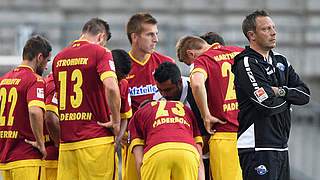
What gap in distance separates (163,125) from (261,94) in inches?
37.9

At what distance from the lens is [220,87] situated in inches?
234

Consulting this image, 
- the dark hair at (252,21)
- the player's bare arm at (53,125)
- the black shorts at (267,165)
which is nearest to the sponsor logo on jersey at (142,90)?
the player's bare arm at (53,125)

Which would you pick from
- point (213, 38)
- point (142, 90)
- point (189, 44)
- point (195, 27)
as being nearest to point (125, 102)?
point (142, 90)

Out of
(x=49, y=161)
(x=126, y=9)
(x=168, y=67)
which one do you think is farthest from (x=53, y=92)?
(x=126, y=9)

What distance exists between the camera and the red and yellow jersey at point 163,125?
5.24m

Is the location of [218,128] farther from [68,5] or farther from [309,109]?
[68,5]

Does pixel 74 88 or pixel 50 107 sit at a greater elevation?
pixel 74 88

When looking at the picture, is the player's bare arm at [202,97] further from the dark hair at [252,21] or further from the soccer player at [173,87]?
the dark hair at [252,21]

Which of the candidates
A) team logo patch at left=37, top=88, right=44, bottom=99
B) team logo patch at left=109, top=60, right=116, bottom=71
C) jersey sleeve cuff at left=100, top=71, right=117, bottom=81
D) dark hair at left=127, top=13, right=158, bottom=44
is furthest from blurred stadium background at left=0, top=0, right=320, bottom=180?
jersey sleeve cuff at left=100, top=71, right=117, bottom=81

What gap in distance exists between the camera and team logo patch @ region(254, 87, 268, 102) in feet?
17.1

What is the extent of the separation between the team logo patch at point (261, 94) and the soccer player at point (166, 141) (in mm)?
697

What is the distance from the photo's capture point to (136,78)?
22.5ft

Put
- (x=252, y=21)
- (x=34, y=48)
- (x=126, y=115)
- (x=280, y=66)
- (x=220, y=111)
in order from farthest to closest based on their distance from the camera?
(x=34, y=48)
(x=126, y=115)
(x=220, y=111)
(x=252, y=21)
(x=280, y=66)

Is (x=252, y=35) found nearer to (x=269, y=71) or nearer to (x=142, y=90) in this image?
(x=269, y=71)
